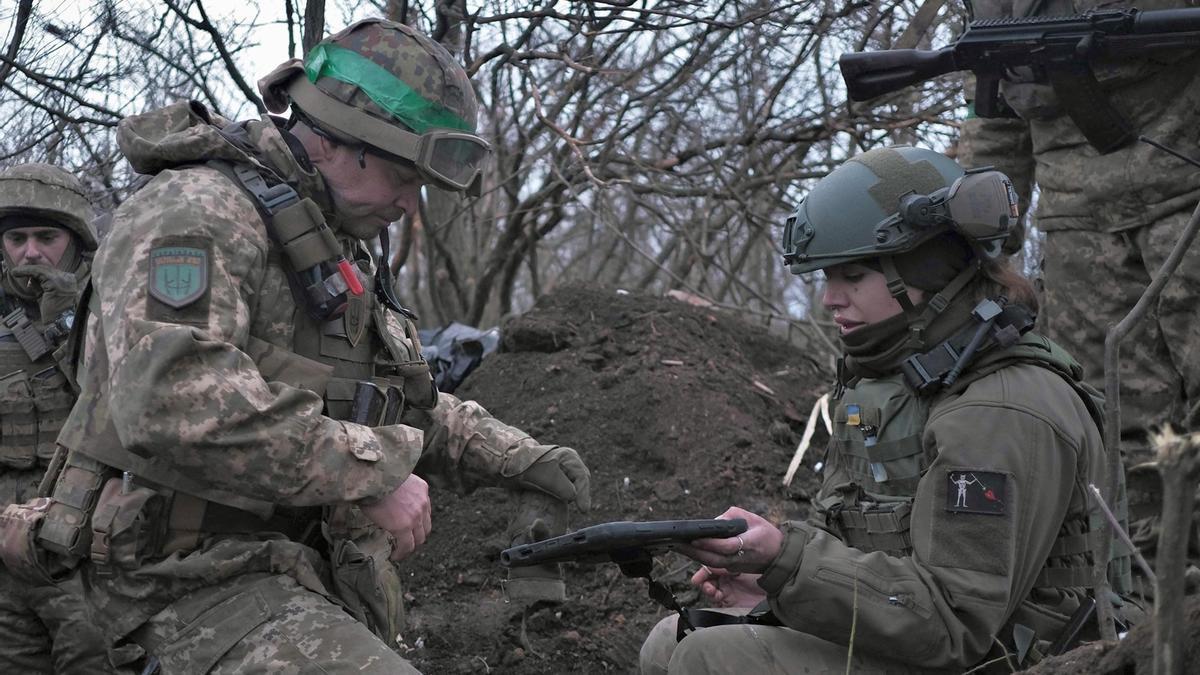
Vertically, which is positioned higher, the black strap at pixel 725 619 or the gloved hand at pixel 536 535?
the gloved hand at pixel 536 535

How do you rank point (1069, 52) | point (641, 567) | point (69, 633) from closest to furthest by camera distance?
point (641, 567) → point (69, 633) → point (1069, 52)

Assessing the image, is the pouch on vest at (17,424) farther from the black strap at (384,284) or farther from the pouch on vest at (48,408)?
the black strap at (384,284)

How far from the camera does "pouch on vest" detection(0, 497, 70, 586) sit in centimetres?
291

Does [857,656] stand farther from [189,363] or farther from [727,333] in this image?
[727,333]

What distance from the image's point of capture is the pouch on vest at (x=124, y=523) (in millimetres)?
2781

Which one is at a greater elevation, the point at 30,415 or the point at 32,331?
the point at 32,331

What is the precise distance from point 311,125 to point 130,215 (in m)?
0.55

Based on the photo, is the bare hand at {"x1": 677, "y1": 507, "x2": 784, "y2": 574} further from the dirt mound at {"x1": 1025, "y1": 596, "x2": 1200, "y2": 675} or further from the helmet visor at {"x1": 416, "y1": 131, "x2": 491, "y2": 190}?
the helmet visor at {"x1": 416, "y1": 131, "x2": 491, "y2": 190}

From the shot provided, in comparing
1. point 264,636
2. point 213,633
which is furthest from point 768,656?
point 213,633

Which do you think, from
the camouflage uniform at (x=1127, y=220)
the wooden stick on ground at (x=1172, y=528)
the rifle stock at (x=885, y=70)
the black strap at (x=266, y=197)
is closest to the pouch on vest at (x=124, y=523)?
the black strap at (x=266, y=197)

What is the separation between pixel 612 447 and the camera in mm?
5777

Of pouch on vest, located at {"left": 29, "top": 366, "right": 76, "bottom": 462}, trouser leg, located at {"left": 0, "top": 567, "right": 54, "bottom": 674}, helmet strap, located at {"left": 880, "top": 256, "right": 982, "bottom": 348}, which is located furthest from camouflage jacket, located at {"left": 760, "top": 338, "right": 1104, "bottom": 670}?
pouch on vest, located at {"left": 29, "top": 366, "right": 76, "bottom": 462}

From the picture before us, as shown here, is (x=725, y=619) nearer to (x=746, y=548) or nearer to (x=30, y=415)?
(x=746, y=548)

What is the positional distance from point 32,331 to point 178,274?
7.92 ft
